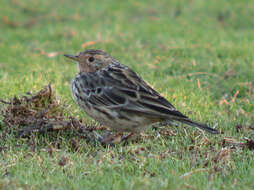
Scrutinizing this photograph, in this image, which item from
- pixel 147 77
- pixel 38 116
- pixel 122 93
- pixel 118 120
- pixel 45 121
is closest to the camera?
pixel 118 120

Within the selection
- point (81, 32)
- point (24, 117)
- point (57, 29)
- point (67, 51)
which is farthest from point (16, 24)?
point (24, 117)

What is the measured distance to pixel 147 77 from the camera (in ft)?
27.7

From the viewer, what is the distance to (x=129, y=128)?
5457mm

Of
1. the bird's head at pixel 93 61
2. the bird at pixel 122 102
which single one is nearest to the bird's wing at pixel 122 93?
the bird at pixel 122 102

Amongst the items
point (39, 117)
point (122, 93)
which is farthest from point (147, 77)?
point (122, 93)

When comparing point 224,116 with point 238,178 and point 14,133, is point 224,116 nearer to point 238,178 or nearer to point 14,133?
point 238,178

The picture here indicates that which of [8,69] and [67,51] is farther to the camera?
[67,51]

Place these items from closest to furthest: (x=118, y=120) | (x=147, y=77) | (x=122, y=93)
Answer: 1. (x=118, y=120)
2. (x=122, y=93)
3. (x=147, y=77)

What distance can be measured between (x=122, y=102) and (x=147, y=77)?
122 inches

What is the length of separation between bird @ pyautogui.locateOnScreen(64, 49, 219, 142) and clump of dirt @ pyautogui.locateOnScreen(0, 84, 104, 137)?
1.33 ft

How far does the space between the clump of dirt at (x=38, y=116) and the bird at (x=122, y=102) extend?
0.40 m

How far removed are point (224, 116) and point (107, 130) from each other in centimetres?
182

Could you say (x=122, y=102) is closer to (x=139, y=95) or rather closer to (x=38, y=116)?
(x=139, y=95)

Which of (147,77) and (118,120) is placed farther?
(147,77)
